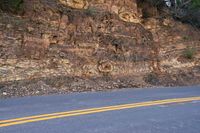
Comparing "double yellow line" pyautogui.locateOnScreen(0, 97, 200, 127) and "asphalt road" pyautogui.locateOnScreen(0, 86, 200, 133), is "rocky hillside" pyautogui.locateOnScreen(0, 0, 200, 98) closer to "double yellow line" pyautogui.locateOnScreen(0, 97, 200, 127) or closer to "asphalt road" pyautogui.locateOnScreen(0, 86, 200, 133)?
"asphalt road" pyautogui.locateOnScreen(0, 86, 200, 133)

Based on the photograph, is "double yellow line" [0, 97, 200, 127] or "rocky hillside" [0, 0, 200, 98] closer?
"double yellow line" [0, 97, 200, 127]

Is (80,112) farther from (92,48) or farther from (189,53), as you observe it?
(189,53)

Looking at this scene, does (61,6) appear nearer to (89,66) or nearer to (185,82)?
(89,66)

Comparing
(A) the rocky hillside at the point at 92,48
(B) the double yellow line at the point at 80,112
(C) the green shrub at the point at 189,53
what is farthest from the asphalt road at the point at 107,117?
(C) the green shrub at the point at 189,53

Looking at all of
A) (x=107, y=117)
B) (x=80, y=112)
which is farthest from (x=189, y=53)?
(x=107, y=117)

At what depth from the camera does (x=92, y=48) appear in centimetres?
1877

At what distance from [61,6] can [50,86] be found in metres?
5.06

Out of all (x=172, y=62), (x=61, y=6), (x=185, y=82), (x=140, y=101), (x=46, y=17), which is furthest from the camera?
(x=172, y=62)

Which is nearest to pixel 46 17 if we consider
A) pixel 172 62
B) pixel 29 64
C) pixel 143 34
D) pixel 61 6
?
pixel 61 6

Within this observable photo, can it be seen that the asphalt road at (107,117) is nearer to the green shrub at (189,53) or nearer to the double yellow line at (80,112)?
the double yellow line at (80,112)

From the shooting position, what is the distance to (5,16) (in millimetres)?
16141

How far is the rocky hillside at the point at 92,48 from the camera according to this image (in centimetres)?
1573

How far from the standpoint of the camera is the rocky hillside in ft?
51.6

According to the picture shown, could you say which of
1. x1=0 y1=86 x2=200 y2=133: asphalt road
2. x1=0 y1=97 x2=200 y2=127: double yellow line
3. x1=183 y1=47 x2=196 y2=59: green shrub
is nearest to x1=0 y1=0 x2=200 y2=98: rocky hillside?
x1=183 y1=47 x2=196 y2=59: green shrub
